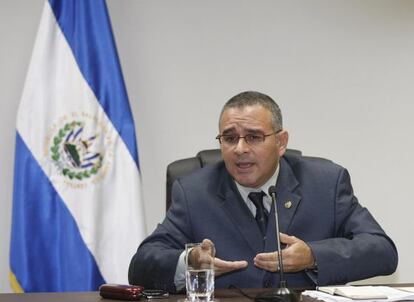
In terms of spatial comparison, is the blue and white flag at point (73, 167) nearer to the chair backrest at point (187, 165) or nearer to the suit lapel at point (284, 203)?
the chair backrest at point (187, 165)

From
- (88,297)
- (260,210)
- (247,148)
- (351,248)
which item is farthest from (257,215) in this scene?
(88,297)

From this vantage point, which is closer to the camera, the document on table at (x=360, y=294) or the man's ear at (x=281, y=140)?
the document on table at (x=360, y=294)

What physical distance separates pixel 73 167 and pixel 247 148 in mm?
1279

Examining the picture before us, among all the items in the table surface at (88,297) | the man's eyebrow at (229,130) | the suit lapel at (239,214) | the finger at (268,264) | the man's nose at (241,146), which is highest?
the man's eyebrow at (229,130)

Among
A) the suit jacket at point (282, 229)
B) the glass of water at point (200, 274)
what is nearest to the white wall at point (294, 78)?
the suit jacket at point (282, 229)

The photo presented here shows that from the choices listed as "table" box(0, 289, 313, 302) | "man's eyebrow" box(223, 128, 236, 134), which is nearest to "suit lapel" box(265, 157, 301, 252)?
"man's eyebrow" box(223, 128, 236, 134)

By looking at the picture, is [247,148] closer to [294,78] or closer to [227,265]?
[227,265]

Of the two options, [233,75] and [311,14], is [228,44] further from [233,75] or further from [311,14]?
[311,14]

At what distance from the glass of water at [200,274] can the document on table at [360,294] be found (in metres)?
0.35

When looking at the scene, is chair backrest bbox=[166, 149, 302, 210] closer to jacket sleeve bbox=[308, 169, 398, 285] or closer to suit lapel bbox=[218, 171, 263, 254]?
suit lapel bbox=[218, 171, 263, 254]

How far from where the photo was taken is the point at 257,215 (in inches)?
118

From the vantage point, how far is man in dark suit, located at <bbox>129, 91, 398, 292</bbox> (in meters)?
2.77

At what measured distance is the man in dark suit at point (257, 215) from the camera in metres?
2.77

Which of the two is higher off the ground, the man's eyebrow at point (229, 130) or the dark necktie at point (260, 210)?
the man's eyebrow at point (229, 130)
